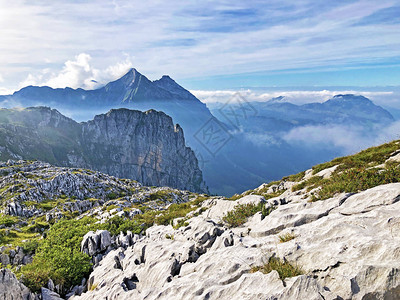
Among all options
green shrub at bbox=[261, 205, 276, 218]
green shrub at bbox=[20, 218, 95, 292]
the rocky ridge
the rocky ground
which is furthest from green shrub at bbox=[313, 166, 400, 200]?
green shrub at bbox=[20, 218, 95, 292]

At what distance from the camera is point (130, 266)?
20.6 m

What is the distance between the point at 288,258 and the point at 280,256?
488mm

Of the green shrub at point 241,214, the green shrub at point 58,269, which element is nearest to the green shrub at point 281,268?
the green shrub at point 241,214

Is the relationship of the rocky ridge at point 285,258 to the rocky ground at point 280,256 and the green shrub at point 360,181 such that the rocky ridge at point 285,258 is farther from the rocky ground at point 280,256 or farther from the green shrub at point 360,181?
the green shrub at point 360,181

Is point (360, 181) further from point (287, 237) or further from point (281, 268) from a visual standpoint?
point (281, 268)

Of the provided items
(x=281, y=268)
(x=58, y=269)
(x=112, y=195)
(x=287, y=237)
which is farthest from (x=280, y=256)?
(x=112, y=195)

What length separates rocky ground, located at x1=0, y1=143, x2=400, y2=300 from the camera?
32.9 ft

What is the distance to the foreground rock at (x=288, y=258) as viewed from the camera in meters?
9.87

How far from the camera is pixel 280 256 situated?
12.8 metres

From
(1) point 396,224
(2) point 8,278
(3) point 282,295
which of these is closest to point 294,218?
(1) point 396,224

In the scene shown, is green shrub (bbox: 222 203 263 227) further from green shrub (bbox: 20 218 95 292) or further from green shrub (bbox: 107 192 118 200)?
green shrub (bbox: 107 192 118 200)

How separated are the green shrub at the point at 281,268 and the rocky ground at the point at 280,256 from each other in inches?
1.9

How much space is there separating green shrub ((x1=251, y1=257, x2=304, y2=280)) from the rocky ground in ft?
0.16

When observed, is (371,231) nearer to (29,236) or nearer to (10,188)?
(29,236)
